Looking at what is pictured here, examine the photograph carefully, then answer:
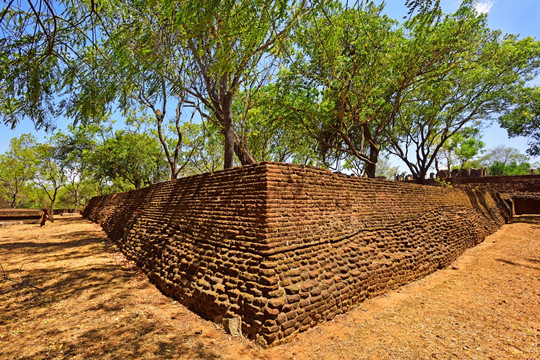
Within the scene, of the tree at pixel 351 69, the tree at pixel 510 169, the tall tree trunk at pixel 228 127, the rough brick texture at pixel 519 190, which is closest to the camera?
the tall tree trunk at pixel 228 127

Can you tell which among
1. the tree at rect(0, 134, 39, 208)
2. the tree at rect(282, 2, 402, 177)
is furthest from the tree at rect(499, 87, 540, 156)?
the tree at rect(0, 134, 39, 208)

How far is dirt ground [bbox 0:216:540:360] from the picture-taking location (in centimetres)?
307

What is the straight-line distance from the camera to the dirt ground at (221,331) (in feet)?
10.1

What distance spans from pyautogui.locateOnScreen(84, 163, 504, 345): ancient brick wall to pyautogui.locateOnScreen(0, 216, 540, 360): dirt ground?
28 cm

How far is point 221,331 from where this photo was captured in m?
3.51

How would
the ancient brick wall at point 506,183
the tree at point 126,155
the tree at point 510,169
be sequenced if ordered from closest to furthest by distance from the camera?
1. the ancient brick wall at point 506,183
2. the tree at point 126,155
3. the tree at point 510,169

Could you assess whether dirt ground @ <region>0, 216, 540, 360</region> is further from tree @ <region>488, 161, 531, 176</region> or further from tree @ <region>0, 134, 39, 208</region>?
tree @ <region>488, 161, 531, 176</region>

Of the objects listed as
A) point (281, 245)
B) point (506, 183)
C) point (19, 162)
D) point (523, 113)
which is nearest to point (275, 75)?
point (281, 245)

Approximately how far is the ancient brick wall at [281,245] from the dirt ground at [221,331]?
10.9 inches

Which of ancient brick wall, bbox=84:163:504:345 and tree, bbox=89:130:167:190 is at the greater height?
tree, bbox=89:130:167:190

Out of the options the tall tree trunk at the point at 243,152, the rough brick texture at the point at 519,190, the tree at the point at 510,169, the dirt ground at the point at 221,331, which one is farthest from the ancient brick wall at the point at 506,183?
the tree at the point at 510,169

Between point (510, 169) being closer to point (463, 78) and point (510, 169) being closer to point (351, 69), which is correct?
point (463, 78)

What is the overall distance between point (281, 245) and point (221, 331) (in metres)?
1.42

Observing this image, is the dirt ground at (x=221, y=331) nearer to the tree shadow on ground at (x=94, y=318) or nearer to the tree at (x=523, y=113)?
the tree shadow on ground at (x=94, y=318)
